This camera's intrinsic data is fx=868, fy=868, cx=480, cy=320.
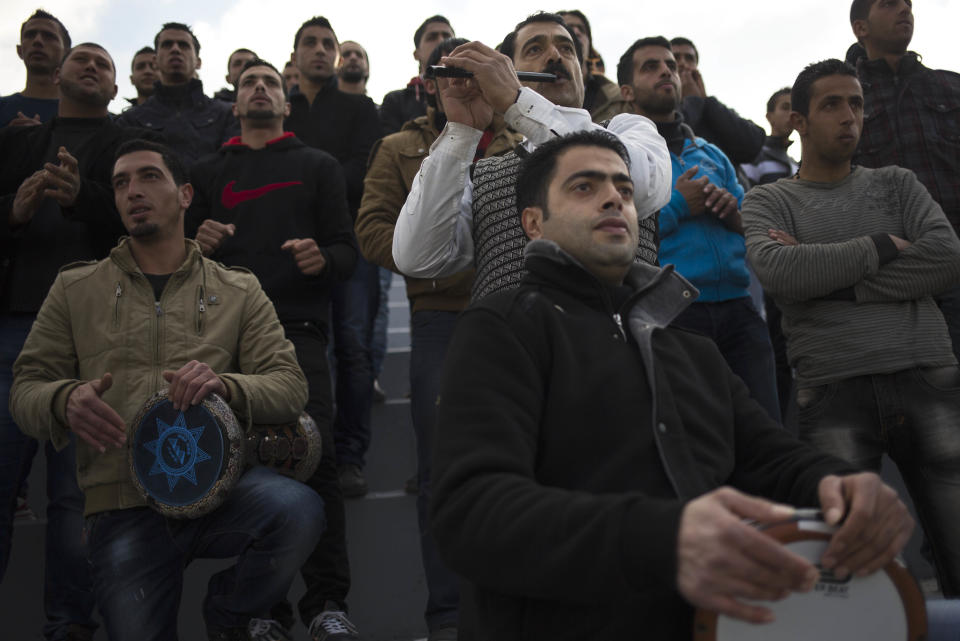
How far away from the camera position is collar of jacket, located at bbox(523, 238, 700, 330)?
160 cm

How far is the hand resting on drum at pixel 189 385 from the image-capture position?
2412 millimetres

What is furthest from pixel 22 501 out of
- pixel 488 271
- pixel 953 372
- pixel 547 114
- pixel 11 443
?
pixel 953 372

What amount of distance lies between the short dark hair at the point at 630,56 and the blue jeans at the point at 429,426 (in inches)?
58.0

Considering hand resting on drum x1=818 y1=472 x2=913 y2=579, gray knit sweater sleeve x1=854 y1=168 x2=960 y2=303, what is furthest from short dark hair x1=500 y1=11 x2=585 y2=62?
hand resting on drum x1=818 y1=472 x2=913 y2=579

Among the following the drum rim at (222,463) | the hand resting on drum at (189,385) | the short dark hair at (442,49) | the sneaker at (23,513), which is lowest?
the sneaker at (23,513)

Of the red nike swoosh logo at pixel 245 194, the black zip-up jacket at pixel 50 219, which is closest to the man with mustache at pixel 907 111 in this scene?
the red nike swoosh logo at pixel 245 194

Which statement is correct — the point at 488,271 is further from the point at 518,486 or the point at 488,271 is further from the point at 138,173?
the point at 138,173

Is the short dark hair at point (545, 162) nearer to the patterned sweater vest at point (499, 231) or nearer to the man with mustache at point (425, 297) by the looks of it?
the patterned sweater vest at point (499, 231)

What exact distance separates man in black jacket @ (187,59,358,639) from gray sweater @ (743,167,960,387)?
1.58 metres

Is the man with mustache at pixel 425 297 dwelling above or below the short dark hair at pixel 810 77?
below

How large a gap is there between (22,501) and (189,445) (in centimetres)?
163

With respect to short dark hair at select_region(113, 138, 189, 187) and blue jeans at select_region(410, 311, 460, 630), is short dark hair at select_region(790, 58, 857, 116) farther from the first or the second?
short dark hair at select_region(113, 138, 189, 187)

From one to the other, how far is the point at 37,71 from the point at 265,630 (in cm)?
315

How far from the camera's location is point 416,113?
488 cm
